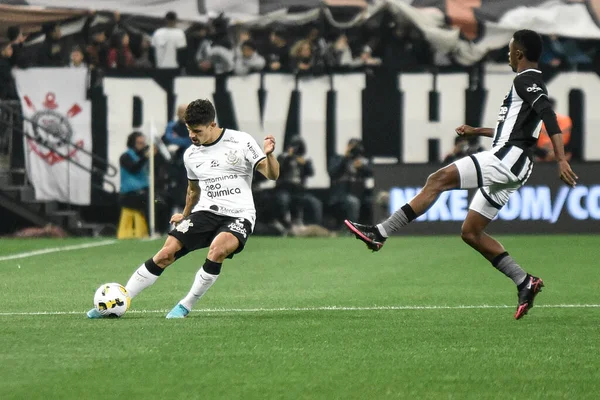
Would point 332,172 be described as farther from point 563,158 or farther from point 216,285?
point 563,158

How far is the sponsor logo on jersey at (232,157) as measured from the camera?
10.8 meters

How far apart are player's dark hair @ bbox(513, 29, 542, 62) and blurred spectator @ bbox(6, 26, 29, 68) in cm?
1718

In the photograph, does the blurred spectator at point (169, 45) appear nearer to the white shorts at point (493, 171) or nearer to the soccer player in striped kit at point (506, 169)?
the soccer player in striped kit at point (506, 169)

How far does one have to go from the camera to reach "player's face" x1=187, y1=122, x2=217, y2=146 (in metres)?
10.6

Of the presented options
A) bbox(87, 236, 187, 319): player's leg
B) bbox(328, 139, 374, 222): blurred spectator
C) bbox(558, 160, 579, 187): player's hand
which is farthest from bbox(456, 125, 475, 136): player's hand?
bbox(328, 139, 374, 222): blurred spectator

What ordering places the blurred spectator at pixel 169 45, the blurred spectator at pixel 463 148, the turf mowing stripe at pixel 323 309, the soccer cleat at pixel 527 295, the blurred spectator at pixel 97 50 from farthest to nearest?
1. the blurred spectator at pixel 97 50
2. the blurred spectator at pixel 169 45
3. the blurred spectator at pixel 463 148
4. the turf mowing stripe at pixel 323 309
5. the soccer cleat at pixel 527 295

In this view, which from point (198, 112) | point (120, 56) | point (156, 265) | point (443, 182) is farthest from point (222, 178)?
point (120, 56)

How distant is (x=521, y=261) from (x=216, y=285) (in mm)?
5053

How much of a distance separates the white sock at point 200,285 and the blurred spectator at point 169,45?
612 inches

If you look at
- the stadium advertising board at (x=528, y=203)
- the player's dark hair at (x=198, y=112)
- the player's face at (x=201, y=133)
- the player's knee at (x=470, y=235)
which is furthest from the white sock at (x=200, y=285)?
the stadium advertising board at (x=528, y=203)

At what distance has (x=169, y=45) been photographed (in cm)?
2594

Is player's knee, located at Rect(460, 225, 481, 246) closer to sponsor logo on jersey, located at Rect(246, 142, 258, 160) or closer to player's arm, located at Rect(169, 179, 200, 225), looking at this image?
sponsor logo on jersey, located at Rect(246, 142, 258, 160)

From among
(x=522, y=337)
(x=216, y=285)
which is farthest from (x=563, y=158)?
(x=216, y=285)

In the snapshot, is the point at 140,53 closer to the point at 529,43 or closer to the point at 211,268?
the point at 211,268
